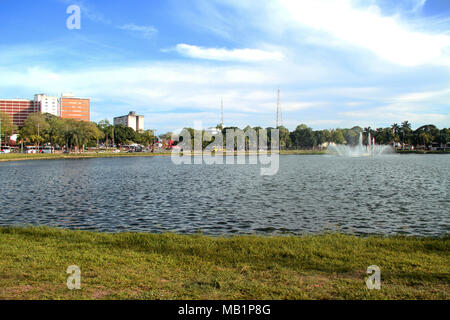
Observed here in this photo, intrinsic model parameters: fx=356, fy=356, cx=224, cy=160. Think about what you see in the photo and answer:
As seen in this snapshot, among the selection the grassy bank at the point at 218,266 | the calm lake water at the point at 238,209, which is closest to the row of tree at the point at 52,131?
the calm lake water at the point at 238,209

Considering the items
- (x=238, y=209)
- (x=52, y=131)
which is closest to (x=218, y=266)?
(x=238, y=209)

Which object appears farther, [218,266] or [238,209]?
[238,209]

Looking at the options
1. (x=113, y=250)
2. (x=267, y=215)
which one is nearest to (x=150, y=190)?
(x=267, y=215)

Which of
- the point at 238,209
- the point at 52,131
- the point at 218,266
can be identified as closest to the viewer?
the point at 218,266

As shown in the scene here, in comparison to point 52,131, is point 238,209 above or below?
below

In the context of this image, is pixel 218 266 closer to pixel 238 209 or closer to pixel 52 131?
pixel 238 209

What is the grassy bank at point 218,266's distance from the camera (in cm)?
759

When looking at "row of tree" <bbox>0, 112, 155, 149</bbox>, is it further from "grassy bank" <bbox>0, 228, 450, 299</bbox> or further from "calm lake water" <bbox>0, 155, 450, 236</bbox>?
"grassy bank" <bbox>0, 228, 450, 299</bbox>

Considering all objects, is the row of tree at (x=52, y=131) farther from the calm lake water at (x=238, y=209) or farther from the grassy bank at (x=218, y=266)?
the grassy bank at (x=218, y=266)

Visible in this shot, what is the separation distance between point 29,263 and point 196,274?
4.60m

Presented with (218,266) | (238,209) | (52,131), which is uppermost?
(52,131)

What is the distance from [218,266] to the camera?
32.2 ft

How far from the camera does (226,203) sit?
2494cm

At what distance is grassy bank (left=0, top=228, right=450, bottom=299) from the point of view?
7.59m
